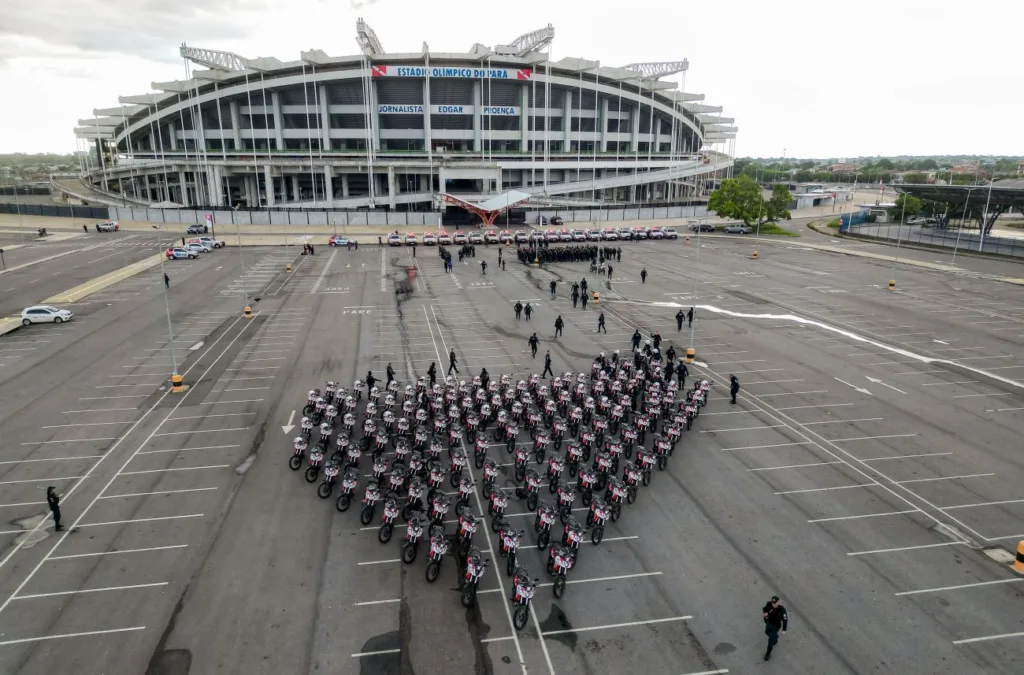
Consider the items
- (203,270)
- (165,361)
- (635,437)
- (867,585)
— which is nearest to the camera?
(867,585)

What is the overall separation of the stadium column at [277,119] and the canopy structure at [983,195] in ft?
323

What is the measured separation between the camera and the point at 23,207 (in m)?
97.1

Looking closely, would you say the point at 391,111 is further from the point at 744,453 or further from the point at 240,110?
the point at 744,453

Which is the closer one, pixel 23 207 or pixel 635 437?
pixel 635 437

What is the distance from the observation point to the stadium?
341 ft

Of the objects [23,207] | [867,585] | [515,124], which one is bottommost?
[867,585]

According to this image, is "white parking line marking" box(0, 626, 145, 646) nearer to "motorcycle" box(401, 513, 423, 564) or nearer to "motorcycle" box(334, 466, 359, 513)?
"motorcycle" box(334, 466, 359, 513)

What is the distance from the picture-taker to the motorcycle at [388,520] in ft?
52.8

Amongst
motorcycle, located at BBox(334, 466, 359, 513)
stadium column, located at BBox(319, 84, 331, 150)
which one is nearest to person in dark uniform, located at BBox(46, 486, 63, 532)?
motorcycle, located at BBox(334, 466, 359, 513)

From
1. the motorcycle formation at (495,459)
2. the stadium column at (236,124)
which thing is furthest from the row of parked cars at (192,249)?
the stadium column at (236,124)

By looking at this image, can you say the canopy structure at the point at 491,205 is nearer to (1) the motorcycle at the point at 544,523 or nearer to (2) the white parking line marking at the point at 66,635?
(1) the motorcycle at the point at 544,523

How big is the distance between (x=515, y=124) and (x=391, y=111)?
23369mm

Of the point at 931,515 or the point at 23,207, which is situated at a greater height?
the point at 23,207

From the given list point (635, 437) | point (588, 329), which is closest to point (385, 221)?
point (588, 329)
